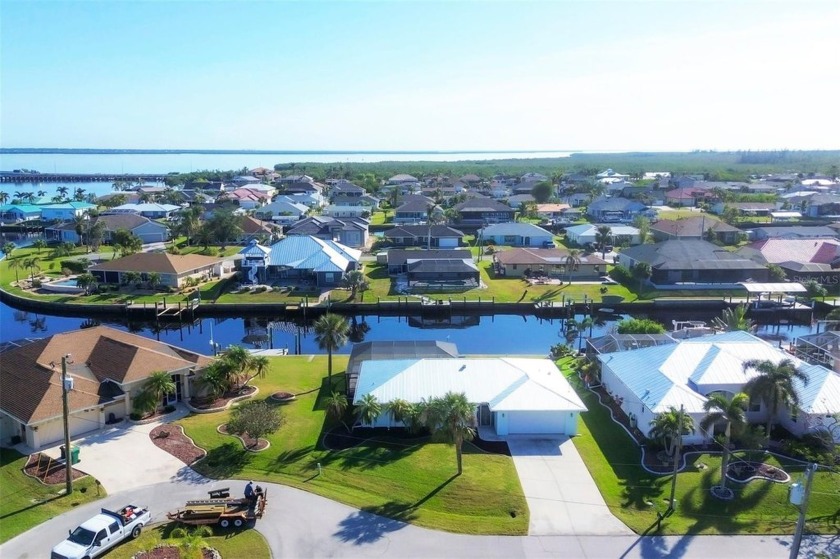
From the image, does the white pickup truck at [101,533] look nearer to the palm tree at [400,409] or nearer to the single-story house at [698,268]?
the palm tree at [400,409]

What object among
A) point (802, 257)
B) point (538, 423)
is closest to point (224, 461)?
point (538, 423)

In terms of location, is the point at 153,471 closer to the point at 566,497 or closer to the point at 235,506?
the point at 235,506

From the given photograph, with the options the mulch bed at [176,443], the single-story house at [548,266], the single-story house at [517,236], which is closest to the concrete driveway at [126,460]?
the mulch bed at [176,443]

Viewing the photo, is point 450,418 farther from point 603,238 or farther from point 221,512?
point 603,238

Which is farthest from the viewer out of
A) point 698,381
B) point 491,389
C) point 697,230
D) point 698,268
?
point 697,230

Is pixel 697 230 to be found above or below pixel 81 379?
above

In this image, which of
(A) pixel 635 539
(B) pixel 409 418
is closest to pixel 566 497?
(A) pixel 635 539

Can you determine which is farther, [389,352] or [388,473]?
[389,352]
